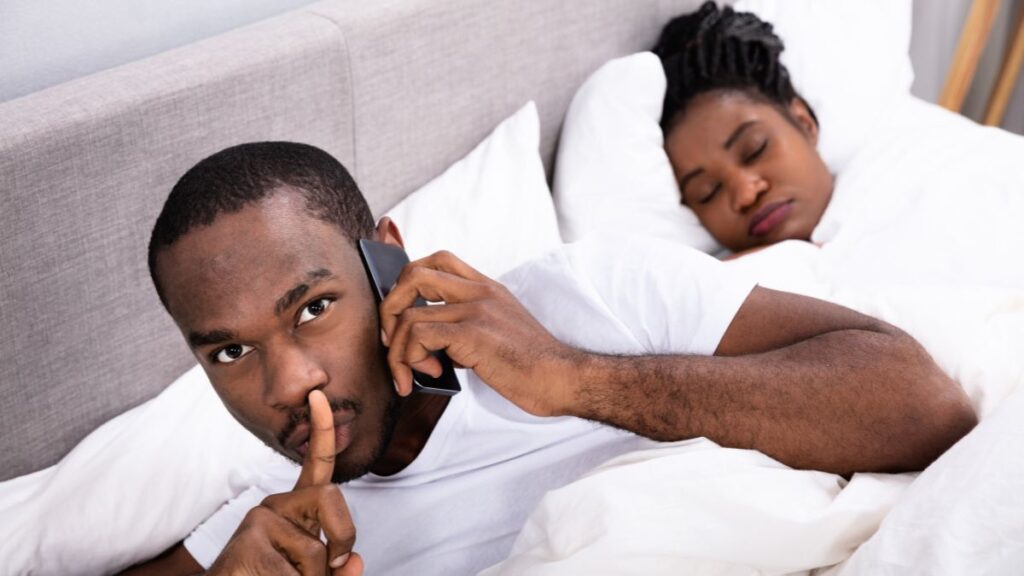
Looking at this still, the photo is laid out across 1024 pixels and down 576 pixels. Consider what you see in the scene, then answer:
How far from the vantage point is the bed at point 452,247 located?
98 centimetres

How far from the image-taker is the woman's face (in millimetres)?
1795

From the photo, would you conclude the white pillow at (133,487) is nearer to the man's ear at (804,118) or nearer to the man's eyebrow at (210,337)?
the man's eyebrow at (210,337)

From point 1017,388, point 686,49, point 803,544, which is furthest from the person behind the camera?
point 686,49

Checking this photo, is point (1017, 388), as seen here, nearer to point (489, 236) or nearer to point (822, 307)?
point (822, 307)

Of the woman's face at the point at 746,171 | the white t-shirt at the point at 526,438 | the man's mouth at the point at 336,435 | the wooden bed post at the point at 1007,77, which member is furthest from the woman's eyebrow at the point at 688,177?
the wooden bed post at the point at 1007,77

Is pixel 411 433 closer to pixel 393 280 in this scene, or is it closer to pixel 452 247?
pixel 393 280

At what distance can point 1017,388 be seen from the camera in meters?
1.14

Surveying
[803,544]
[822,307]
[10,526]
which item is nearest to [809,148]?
[822,307]

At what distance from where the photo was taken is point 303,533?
96cm

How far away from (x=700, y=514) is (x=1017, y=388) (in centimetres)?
45

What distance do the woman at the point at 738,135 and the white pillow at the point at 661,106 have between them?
0.05 metres

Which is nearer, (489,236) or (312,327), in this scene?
(312,327)

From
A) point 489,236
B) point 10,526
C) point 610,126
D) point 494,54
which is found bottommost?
point 10,526

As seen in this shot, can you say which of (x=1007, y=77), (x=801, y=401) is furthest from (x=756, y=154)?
(x=1007, y=77)
